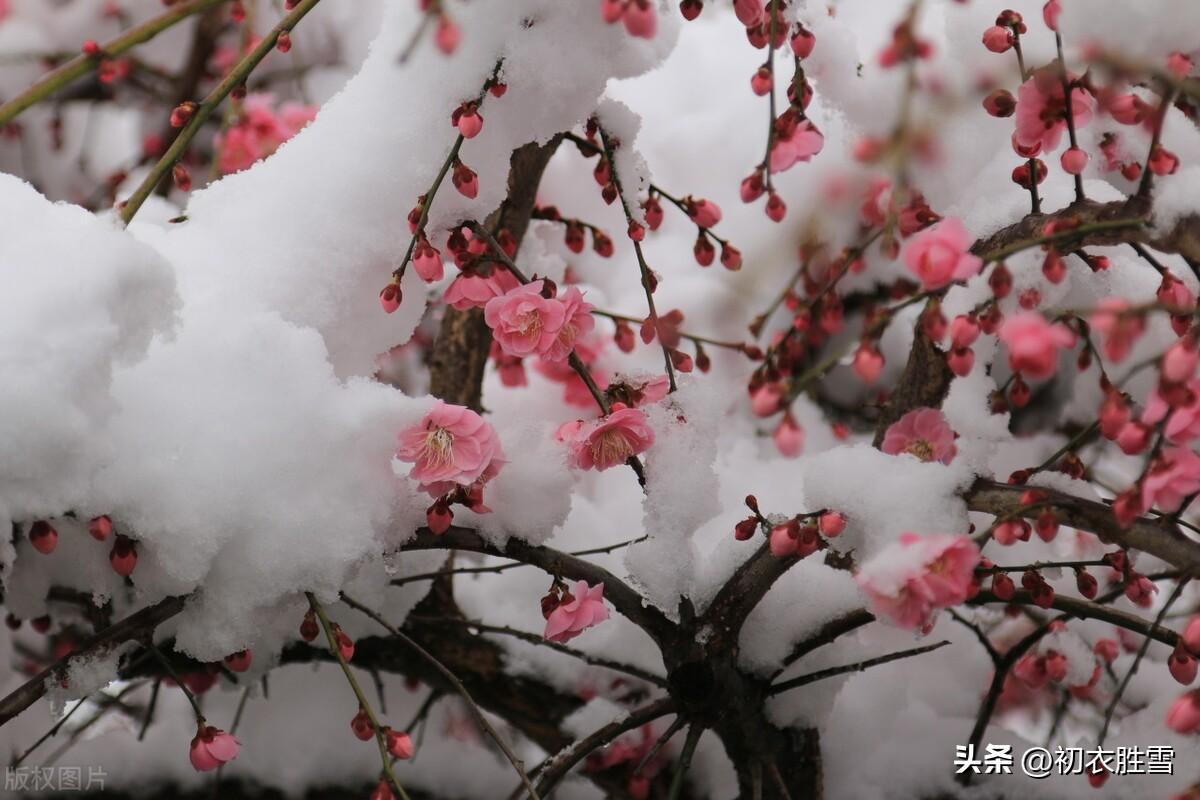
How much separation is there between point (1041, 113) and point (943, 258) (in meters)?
0.28

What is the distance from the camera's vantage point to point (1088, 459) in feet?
6.40

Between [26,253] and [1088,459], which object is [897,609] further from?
[1088,459]

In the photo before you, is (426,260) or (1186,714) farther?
(426,260)

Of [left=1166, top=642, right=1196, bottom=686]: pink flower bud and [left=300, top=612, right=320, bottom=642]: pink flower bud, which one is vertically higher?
[left=300, top=612, right=320, bottom=642]: pink flower bud

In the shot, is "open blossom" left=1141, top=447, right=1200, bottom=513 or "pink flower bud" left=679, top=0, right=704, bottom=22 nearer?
"open blossom" left=1141, top=447, right=1200, bottom=513

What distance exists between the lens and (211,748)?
3.01ft

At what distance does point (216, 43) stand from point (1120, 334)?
7.15ft

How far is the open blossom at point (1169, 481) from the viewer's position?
70 cm

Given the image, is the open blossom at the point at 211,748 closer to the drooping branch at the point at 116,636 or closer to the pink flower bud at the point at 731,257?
the drooping branch at the point at 116,636

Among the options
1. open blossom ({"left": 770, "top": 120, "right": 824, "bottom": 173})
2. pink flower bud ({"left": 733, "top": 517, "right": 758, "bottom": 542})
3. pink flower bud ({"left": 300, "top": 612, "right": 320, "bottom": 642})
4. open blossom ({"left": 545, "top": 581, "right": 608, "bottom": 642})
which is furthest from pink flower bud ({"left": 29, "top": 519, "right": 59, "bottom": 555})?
open blossom ({"left": 770, "top": 120, "right": 824, "bottom": 173})

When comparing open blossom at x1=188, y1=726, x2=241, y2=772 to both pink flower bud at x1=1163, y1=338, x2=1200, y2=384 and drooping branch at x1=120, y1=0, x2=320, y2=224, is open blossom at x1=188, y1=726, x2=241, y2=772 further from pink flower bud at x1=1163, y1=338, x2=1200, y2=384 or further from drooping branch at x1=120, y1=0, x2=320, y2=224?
pink flower bud at x1=1163, y1=338, x2=1200, y2=384

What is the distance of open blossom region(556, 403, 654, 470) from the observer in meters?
0.92

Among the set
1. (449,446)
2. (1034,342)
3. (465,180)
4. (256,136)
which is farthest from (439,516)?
(256,136)

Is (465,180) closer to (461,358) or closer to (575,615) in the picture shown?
(575,615)
